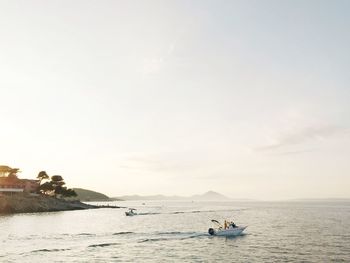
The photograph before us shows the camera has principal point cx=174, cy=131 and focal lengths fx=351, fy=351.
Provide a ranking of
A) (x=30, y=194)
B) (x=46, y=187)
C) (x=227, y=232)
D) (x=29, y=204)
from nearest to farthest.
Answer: (x=227, y=232) < (x=29, y=204) < (x=30, y=194) < (x=46, y=187)

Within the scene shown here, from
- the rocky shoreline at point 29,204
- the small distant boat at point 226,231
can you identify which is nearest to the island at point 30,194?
the rocky shoreline at point 29,204

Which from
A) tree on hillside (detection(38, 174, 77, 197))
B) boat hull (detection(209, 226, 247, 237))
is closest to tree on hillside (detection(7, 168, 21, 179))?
tree on hillside (detection(38, 174, 77, 197))

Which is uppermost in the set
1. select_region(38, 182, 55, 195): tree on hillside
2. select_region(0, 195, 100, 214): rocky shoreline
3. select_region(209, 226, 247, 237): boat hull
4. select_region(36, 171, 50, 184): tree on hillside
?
select_region(36, 171, 50, 184): tree on hillside

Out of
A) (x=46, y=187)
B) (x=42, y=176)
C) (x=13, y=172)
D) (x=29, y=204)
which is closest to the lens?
(x=29, y=204)

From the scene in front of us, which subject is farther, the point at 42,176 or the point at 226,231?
the point at 42,176

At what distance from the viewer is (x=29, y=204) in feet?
510

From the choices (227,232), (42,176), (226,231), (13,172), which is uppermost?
(13,172)

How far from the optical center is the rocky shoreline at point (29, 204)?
147m

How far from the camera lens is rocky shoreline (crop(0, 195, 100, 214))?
14662 centimetres

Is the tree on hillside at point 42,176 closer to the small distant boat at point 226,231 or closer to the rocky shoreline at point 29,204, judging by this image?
the rocky shoreline at point 29,204

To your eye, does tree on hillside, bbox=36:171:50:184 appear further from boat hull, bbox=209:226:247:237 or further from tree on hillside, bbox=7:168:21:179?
boat hull, bbox=209:226:247:237

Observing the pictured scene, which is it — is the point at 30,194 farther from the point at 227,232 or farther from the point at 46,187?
the point at 227,232

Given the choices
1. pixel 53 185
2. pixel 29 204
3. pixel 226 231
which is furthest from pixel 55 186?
pixel 226 231

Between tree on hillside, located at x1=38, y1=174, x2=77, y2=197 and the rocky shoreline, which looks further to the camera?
tree on hillside, located at x1=38, y1=174, x2=77, y2=197
